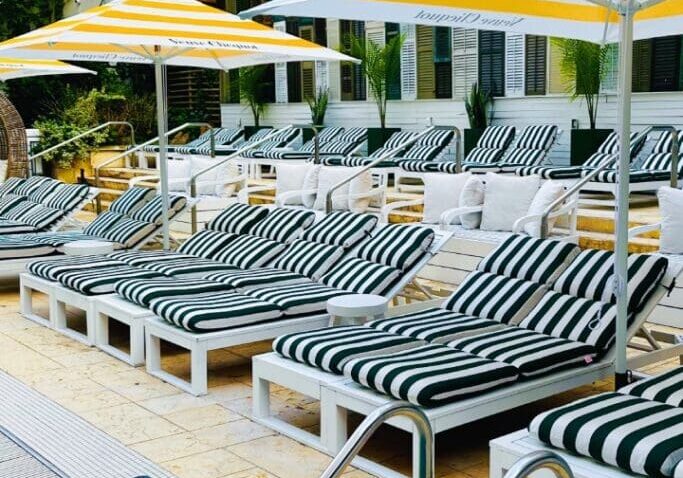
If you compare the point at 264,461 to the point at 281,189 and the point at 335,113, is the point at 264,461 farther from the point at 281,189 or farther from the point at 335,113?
the point at 335,113

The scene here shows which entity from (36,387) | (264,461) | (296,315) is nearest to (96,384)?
(36,387)

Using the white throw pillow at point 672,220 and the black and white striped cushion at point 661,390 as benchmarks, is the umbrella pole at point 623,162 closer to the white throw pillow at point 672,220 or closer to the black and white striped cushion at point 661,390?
the black and white striped cushion at point 661,390

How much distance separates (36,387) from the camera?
20.0 feet

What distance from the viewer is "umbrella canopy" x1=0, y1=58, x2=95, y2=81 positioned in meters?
12.7

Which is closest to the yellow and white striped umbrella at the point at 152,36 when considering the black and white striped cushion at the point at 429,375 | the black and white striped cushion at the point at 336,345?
the black and white striped cushion at the point at 336,345

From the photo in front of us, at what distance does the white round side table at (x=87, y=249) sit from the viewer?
28.5ft

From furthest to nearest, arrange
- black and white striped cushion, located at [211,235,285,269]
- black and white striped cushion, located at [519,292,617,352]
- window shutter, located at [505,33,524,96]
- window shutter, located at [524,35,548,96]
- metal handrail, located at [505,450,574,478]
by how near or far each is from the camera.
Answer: window shutter, located at [505,33,524,96] < window shutter, located at [524,35,548,96] < black and white striped cushion, located at [211,235,285,269] < black and white striped cushion, located at [519,292,617,352] < metal handrail, located at [505,450,574,478]

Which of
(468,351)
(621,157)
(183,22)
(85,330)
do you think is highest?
→ (183,22)

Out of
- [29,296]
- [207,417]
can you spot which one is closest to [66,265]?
[29,296]

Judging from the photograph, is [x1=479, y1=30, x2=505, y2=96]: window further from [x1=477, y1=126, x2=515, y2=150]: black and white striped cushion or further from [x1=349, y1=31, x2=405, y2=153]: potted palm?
[x1=349, y1=31, x2=405, y2=153]: potted palm

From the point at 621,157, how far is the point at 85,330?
496cm

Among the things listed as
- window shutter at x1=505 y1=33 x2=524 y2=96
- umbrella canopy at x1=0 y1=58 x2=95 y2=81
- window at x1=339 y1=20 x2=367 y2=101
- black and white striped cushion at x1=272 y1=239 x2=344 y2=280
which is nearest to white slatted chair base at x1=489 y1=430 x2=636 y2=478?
black and white striped cushion at x1=272 y1=239 x2=344 y2=280

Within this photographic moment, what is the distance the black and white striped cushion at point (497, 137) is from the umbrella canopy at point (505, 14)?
7.03 meters

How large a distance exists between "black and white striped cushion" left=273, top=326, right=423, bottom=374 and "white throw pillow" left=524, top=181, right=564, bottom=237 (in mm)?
3174
